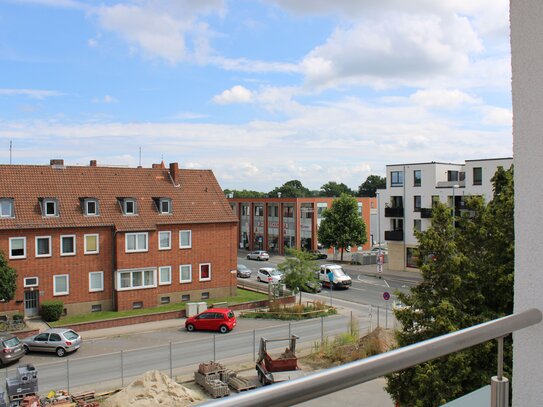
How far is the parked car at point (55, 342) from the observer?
74.6ft

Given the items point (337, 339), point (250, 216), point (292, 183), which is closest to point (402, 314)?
point (337, 339)

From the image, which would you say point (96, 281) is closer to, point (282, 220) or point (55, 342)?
point (55, 342)

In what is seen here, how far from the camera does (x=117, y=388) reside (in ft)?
59.7

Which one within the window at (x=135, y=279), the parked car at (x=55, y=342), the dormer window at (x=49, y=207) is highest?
the dormer window at (x=49, y=207)

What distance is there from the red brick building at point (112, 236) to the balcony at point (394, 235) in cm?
1643

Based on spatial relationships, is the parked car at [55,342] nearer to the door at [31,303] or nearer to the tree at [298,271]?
the door at [31,303]

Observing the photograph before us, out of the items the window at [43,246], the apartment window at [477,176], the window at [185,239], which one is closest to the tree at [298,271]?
the window at [185,239]

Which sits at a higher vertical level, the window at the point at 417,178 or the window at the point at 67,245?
the window at the point at 417,178

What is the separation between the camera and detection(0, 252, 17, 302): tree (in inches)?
1018

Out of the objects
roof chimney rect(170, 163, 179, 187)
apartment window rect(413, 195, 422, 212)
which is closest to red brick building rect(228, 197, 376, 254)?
apartment window rect(413, 195, 422, 212)

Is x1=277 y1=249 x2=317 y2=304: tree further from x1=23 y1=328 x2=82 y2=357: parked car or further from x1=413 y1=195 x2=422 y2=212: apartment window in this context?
x1=413 y1=195 x2=422 y2=212: apartment window

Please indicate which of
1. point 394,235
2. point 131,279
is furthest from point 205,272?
point 394,235

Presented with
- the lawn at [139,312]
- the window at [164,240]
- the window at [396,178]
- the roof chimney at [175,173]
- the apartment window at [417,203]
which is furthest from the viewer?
the window at [396,178]

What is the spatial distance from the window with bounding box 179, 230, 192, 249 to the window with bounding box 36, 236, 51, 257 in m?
7.77
